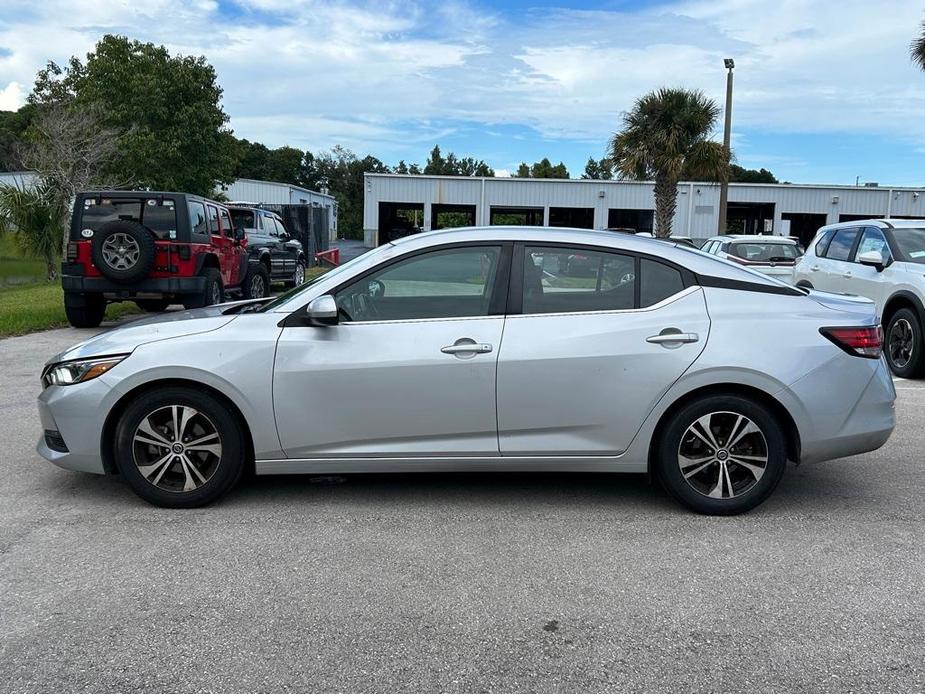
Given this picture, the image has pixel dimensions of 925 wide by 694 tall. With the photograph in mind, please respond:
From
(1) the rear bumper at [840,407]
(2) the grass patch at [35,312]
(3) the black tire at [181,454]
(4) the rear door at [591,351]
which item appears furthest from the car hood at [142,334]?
(2) the grass patch at [35,312]

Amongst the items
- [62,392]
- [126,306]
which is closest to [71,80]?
[126,306]

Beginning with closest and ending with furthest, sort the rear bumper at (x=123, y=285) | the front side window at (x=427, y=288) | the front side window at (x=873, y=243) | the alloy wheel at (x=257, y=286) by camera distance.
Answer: the front side window at (x=427, y=288) < the front side window at (x=873, y=243) < the rear bumper at (x=123, y=285) < the alloy wheel at (x=257, y=286)

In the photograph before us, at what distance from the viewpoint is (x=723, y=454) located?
4477 millimetres

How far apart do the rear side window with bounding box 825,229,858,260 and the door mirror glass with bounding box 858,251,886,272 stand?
3.06ft

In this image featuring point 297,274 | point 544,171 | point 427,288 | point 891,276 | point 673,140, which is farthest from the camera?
point 544,171

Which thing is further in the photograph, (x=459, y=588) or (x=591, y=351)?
(x=591, y=351)

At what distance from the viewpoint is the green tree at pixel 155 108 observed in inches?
1137

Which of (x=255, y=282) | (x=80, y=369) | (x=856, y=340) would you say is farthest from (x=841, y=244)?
(x=255, y=282)

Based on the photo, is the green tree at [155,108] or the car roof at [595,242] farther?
the green tree at [155,108]

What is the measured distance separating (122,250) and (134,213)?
88cm

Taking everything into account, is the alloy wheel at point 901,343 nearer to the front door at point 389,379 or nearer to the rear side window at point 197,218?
the front door at point 389,379

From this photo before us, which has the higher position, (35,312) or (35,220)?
(35,220)

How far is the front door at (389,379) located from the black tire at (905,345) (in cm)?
656

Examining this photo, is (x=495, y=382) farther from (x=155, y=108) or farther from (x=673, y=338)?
(x=155, y=108)
